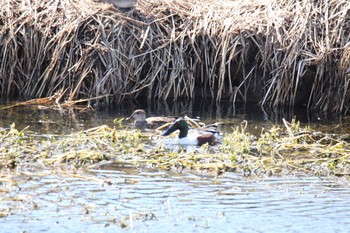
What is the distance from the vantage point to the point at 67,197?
→ 8.53 metres

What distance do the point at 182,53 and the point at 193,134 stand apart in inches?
120

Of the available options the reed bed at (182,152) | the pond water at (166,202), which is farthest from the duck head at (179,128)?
the pond water at (166,202)

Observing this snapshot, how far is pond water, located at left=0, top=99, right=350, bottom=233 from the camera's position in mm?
7863

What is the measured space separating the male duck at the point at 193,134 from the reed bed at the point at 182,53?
2.49m

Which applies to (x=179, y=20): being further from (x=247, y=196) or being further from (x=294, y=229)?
(x=294, y=229)

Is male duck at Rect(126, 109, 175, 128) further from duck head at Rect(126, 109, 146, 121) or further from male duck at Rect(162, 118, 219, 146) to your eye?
male duck at Rect(162, 118, 219, 146)

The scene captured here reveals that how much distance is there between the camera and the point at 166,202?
8.47 m

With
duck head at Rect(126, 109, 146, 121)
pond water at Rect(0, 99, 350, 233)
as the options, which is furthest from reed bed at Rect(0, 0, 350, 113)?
pond water at Rect(0, 99, 350, 233)

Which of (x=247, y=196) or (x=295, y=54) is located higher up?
(x=295, y=54)

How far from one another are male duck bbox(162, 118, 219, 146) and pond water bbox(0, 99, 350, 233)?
4.97 feet

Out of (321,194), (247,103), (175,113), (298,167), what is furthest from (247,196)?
(247,103)

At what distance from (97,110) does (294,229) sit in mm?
6232

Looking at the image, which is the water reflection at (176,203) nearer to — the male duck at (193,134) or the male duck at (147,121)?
the male duck at (193,134)

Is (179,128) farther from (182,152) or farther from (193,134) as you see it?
(182,152)
